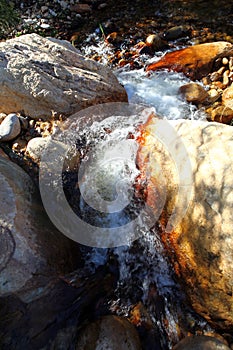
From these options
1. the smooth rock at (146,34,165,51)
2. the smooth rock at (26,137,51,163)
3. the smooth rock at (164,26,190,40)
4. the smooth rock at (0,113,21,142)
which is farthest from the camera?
the smooth rock at (164,26,190,40)

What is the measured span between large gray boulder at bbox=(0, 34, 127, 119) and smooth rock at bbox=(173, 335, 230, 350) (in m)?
2.69

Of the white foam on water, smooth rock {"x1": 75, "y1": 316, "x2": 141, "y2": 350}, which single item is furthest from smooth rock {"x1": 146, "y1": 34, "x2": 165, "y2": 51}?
smooth rock {"x1": 75, "y1": 316, "x2": 141, "y2": 350}

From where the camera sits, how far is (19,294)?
2400 millimetres

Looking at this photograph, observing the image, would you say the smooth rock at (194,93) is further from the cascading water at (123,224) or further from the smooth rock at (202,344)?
the smooth rock at (202,344)

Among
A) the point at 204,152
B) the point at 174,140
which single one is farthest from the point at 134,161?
the point at 204,152

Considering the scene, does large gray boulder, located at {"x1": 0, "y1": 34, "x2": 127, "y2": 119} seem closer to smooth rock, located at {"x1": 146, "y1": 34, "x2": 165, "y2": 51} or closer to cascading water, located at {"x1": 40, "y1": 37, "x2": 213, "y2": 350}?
cascading water, located at {"x1": 40, "y1": 37, "x2": 213, "y2": 350}

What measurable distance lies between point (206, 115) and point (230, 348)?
2.78 m

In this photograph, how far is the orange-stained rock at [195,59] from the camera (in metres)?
4.75

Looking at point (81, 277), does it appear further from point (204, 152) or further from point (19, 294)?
point (204, 152)

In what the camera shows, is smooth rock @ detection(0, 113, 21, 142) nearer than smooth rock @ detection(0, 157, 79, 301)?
No

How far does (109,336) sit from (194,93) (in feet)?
10.9

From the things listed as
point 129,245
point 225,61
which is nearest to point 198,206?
point 129,245

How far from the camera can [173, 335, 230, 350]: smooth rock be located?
7.43 ft

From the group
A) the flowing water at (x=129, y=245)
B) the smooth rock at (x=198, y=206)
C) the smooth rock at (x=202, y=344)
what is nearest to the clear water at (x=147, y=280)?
the flowing water at (x=129, y=245)
